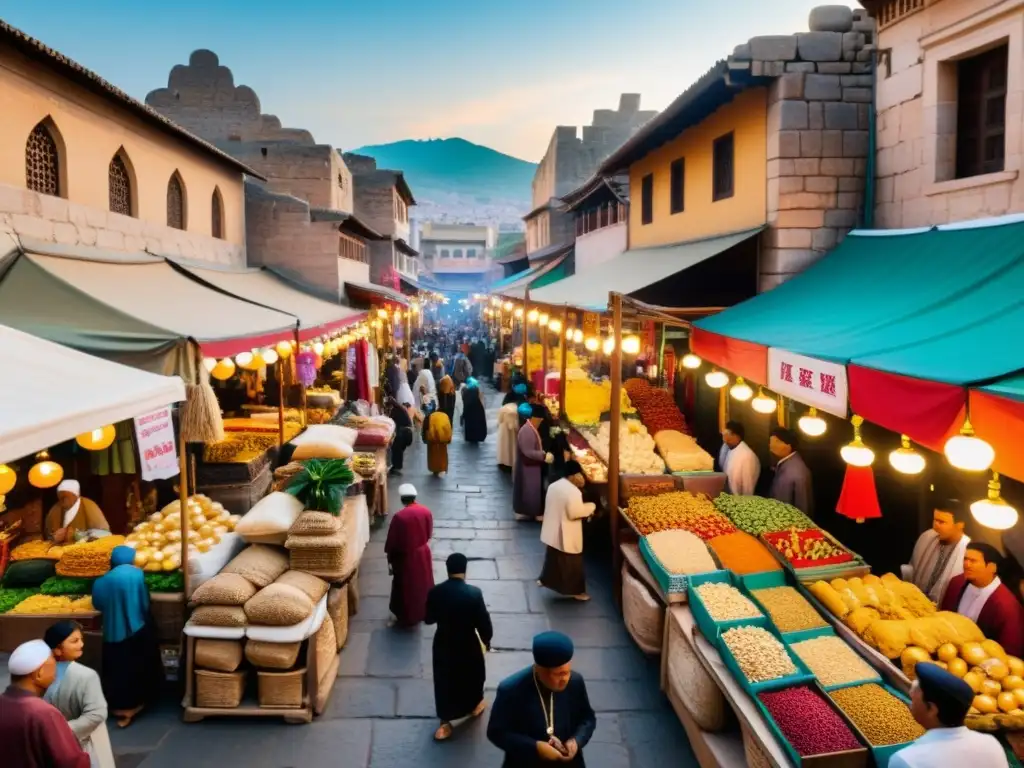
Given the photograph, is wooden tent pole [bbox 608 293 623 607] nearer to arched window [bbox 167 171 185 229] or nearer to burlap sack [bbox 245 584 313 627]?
burlap sack [bbox 245 584 313 627]

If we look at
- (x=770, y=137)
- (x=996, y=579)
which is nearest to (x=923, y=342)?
(x=996, y=579)

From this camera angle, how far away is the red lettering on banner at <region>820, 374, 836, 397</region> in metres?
5.68

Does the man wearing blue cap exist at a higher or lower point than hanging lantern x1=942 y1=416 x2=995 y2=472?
lower

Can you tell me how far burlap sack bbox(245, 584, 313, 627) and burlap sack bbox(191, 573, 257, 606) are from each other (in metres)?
0.11

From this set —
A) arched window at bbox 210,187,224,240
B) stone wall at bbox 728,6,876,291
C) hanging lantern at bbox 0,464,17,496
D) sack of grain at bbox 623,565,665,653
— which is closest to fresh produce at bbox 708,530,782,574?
sack of grain at bbox 623,565,665,653

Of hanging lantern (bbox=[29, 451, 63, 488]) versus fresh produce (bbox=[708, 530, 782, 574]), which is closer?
fresh produce (bbox=[708, 530, 782, 574])

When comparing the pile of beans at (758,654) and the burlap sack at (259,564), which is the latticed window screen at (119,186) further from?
the pile of beans at (758,654)

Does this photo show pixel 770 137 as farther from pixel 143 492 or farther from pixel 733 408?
pixel 143 492

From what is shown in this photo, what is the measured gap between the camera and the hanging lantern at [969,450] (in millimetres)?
3848

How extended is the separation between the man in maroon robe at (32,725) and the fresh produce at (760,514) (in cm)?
624

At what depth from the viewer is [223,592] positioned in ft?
21.7

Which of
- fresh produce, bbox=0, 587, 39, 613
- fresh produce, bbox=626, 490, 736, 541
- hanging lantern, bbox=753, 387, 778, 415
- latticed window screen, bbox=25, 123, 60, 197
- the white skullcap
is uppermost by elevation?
latticed window screen, bbox=25, 123, 60, 197

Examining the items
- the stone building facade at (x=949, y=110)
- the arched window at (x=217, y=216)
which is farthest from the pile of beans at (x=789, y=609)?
the arched window at (x=217, y=216)

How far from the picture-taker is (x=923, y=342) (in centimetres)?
532
